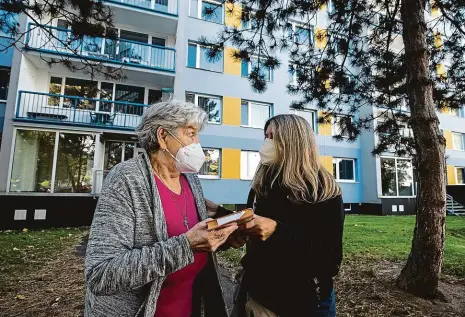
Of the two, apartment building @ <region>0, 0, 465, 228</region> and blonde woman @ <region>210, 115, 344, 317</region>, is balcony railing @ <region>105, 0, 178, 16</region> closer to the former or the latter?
apartment building @ <region>0, 0, 465, 228</region>

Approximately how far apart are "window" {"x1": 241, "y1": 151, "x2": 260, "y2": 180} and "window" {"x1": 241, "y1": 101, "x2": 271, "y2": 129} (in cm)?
171

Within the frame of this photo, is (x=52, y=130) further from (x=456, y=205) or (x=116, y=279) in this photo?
(x=456, y=205)

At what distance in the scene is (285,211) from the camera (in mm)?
1622

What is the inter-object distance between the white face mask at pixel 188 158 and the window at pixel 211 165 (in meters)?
12.5

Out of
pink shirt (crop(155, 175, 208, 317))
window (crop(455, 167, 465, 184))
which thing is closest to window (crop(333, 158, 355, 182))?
window (crop(455, 167, 465, 184))

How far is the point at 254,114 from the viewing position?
16.2 m

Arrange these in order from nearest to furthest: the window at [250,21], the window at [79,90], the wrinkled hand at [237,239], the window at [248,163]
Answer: the wrinkled hand at [237,239] → the window at [250,21] → the window at [79,90] → the window at [248,163]

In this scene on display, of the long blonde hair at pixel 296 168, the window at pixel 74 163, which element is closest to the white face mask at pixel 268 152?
the long blonde hair at pixel 296 168

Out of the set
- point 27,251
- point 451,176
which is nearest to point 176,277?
point 27,251

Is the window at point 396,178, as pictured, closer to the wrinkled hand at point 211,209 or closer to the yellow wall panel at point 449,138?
the yellow wall panel at point 449,138

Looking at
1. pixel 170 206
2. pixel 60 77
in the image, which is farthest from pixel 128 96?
pixel 170 206

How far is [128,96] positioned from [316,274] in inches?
563

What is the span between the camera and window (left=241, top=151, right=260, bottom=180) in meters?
15.1

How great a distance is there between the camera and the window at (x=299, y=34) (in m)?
5.32
